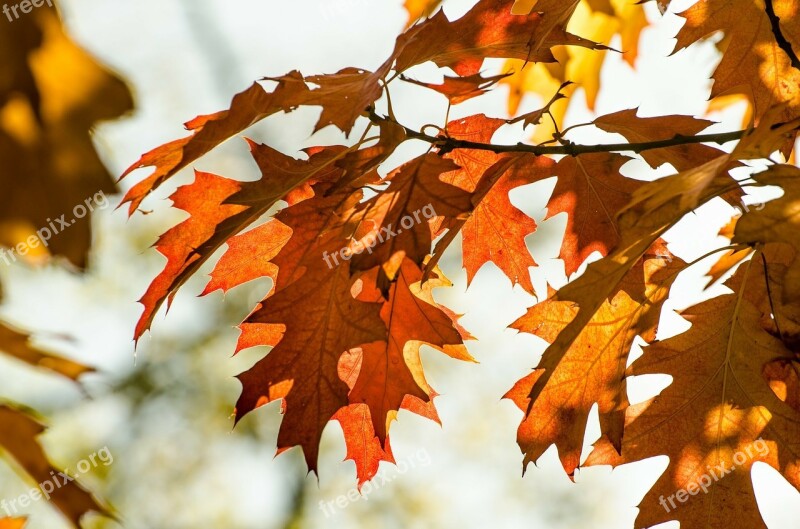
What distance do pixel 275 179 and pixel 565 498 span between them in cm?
621

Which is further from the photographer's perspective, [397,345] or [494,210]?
[494,210]

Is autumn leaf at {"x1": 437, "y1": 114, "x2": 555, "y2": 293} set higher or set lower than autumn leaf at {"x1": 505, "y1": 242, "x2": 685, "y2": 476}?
higher

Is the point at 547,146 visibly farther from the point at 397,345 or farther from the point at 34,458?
the point at 34,458

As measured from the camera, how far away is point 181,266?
0.93 metres

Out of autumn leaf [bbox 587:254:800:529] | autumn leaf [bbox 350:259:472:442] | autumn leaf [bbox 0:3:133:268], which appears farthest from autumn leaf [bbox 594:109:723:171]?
autumn leaf [bbox 0:3:133:268]

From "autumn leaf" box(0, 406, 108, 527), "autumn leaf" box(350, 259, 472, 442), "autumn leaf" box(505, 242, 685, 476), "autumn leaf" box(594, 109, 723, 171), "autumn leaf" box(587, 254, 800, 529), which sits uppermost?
"autumn leaf" box(0, 406, 108, 527)

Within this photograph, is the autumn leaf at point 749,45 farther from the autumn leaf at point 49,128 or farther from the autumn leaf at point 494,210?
the autumn leaf at point 49,128

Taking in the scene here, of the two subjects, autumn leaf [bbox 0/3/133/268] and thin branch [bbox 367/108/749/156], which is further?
thin branch [bbox 367/108/749/156]

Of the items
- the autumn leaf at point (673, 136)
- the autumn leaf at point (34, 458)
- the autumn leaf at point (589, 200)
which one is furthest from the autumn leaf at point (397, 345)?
the autumn leaf at point (34, 458)

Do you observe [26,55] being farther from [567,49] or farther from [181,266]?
[567,49]

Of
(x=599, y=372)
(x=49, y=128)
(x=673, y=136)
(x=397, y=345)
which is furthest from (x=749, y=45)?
(x=49, y=128)

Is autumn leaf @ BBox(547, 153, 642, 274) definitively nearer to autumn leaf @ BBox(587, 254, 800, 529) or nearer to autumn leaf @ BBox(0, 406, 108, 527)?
autumn leaf @ BBox(587, 254, 800, 529)

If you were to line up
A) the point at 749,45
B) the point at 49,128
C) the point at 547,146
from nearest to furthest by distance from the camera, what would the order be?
the point at 49,128, the point at 547,146, the point at 749,45

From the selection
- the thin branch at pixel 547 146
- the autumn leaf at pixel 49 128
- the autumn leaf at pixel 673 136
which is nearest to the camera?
the autumn leaf at pixel 49 128
